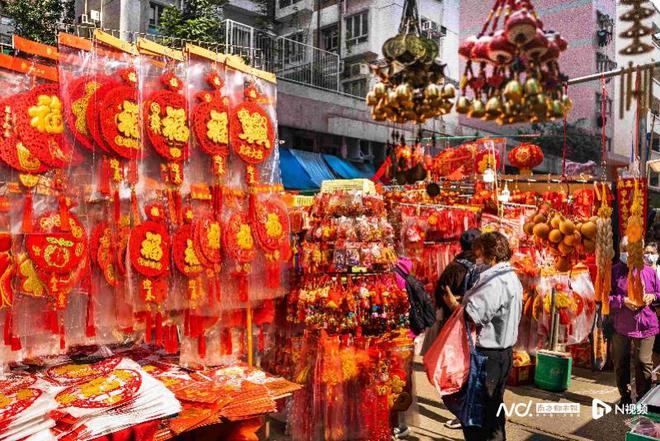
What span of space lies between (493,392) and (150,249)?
2.43 metres

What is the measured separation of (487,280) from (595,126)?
15090 mm

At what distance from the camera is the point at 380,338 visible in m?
4.25

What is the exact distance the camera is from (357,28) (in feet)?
51.6

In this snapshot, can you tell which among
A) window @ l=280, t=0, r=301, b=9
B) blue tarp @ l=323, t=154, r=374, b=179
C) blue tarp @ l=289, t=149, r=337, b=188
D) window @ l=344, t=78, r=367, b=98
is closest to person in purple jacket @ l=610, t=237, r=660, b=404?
blue tarp @ l=289, t=149, r=337, b=188

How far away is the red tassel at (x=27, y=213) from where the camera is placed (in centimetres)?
259

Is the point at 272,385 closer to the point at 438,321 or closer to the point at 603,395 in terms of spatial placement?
the point at 438,321

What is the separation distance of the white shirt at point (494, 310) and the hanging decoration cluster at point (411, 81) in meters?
1.21

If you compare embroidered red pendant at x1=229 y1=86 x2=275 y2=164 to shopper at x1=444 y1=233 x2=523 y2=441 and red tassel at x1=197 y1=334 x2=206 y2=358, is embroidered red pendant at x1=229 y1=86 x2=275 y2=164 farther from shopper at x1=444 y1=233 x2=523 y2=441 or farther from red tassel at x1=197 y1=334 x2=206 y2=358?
shopper at x1=444 y1=233 x2=523 y2=441

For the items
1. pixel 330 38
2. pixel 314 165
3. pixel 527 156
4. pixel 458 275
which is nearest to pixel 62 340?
pixel 458 275

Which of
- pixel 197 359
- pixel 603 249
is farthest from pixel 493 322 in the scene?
pixel 197 359

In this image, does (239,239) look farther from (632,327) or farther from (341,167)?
(341,167)

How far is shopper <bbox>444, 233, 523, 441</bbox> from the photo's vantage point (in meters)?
3.50

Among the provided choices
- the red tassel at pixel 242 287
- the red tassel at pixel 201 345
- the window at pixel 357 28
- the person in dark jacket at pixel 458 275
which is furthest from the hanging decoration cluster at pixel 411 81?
the window at pixel 357 28

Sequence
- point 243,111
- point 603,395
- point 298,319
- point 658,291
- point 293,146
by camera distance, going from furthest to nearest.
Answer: point 293,146 < point 603,395 < point 658,291 < point 298,319 < point 243,111
